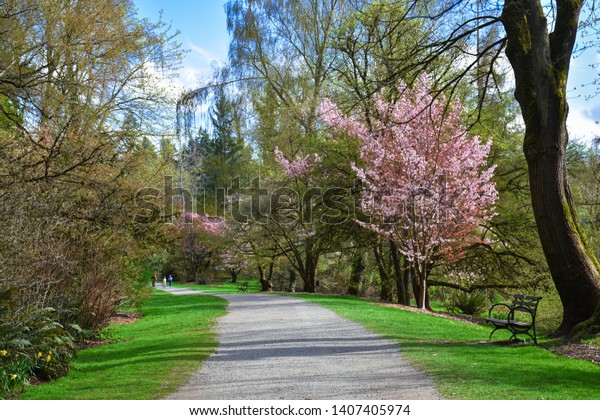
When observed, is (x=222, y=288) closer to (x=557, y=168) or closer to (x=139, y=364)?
(x=139, y=364)

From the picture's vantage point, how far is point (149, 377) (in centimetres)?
697

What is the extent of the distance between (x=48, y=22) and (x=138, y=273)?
7.14 metres

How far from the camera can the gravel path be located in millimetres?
5949

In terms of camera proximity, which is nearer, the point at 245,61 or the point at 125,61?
the point at 125,61

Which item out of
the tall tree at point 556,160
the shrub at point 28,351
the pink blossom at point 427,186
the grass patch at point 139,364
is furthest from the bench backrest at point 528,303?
the shrub at point 28,351

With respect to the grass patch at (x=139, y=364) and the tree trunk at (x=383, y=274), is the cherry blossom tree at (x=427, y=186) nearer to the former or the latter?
the tree trunk at (x=383, y=274)

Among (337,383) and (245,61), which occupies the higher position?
(245,61)

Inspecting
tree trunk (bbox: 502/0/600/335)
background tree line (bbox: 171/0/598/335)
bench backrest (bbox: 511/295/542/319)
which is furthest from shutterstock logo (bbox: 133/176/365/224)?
tree trunk (bbox: 502/0/600/335)

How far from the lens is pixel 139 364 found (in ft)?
26.5

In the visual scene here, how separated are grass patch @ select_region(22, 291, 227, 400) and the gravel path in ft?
0.98

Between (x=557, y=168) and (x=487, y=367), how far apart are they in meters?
4.30

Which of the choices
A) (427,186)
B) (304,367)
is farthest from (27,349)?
(427,186)
